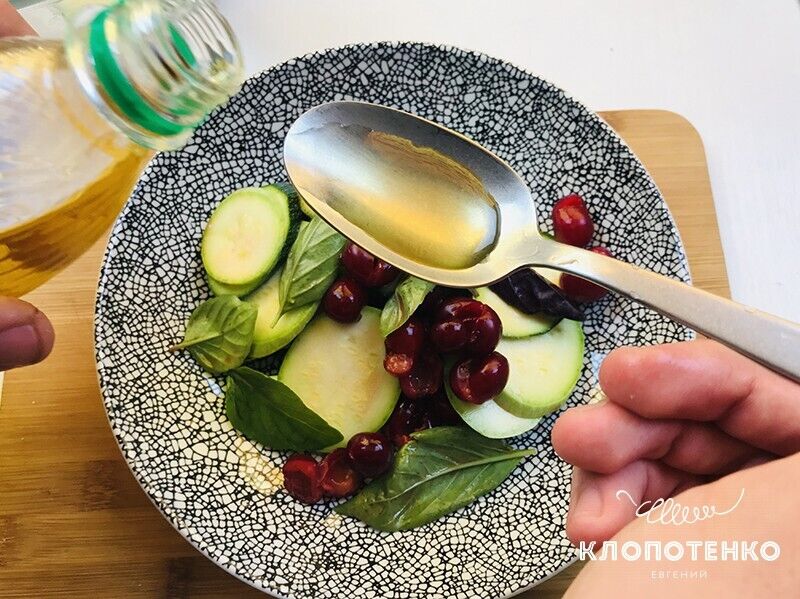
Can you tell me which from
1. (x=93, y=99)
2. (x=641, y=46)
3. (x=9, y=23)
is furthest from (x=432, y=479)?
(x=641, y=46)

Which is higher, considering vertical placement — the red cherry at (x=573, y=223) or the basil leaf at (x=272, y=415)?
the red cherry at (x=573, y=223)

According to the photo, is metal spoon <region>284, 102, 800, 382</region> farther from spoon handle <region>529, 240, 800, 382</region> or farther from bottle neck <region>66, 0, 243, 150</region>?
bottle neck <region>66, 0, 243, 150</region>

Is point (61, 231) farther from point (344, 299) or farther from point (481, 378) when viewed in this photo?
point (481, 378)

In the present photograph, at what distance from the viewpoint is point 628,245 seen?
3.16 ft

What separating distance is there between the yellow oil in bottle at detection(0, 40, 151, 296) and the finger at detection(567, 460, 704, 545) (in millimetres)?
488

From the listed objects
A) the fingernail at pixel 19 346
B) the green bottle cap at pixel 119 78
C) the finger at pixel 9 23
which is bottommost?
the fingernail at pixel 19 346

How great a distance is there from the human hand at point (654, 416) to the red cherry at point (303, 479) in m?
0.32

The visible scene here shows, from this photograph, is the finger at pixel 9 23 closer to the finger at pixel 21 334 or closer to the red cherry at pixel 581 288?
the finger at pixel 21 334

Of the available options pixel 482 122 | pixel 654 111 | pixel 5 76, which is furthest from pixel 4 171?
pixel 654 111

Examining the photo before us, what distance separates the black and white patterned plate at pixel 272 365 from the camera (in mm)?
818

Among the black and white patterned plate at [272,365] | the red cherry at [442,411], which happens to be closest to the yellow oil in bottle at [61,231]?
the black and white patterned plate at [272,365]

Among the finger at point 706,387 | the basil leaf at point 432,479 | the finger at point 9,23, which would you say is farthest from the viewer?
the basil leaf at point 432,479

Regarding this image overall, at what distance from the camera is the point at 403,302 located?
34.0 inches

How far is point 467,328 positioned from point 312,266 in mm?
202
